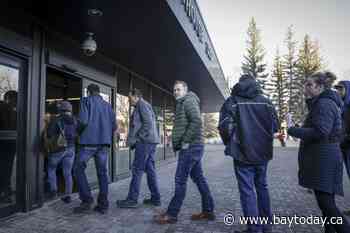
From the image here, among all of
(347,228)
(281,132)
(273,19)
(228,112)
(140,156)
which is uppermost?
(273,19)

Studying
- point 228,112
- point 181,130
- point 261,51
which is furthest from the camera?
point 261,51

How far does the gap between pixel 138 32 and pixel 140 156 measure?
237 cm

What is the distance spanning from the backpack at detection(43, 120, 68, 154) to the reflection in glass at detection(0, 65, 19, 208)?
0.51m

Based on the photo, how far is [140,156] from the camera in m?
4.54

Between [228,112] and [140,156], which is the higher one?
[228,112]

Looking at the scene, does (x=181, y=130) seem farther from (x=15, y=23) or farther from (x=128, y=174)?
(x=128, y=174)

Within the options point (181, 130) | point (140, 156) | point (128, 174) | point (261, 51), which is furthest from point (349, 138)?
point (261, 51)

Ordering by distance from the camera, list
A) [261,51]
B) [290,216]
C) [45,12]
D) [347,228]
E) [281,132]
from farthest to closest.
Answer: [261,51]
[45,12]
[290,216]
[281,132]
[347,228]

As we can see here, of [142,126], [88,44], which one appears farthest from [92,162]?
[88,44]

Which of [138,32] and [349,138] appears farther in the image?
[138,32]

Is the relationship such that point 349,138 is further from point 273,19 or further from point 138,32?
point 273,19

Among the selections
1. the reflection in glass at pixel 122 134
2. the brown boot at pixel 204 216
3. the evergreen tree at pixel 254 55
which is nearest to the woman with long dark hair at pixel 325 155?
the brown boot at pixel 204 216

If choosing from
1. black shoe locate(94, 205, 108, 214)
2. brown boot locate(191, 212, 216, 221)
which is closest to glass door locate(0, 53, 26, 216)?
black shoe locate(94, 205, 108, 214)

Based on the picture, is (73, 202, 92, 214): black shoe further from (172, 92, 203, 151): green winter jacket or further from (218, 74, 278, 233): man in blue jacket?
(218, 74, 278, 233): man in blue jacket
